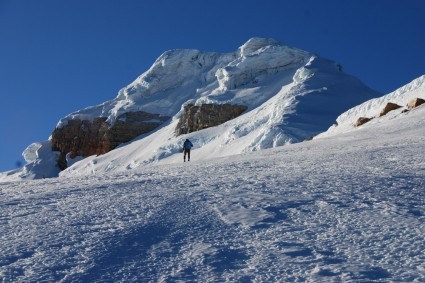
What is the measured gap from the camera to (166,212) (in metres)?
9.17

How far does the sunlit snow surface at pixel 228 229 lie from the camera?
627 centimetres

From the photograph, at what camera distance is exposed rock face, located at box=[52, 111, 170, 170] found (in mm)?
79125

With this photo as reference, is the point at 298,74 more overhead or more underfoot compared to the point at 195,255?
more overhead

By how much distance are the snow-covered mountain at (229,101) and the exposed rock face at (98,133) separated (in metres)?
1.04

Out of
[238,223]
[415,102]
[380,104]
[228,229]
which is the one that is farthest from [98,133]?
[228,229]

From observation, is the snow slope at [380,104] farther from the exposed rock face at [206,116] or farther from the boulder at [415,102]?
the exposed rock face at [206,116]

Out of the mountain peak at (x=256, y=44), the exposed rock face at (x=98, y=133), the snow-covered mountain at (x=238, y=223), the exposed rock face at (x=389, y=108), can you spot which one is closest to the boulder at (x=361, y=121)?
the exposed rock face at (x=389, y=108)

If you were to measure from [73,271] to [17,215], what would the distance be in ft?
12.4

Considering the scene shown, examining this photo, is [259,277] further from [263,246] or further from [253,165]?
[253,165]

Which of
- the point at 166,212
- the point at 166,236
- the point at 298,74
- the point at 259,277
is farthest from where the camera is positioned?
the point at 298,74

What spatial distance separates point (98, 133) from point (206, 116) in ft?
78.2

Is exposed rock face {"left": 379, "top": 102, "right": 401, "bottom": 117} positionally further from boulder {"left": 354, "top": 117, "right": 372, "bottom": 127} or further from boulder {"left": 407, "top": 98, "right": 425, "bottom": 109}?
boulder {"left": 407, "top": 98, "right": 425, "bottom": 109}

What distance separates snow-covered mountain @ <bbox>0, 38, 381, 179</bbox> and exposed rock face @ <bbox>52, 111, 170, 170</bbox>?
3.41ft

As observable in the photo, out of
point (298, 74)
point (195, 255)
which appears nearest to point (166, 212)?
point (195, 255)
